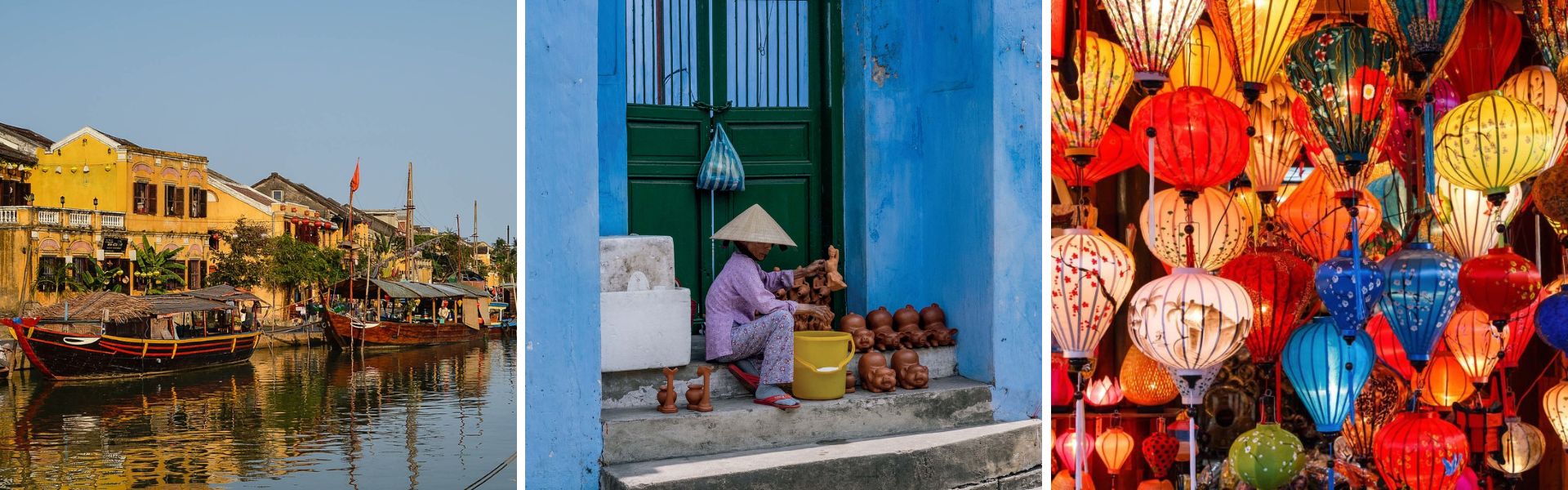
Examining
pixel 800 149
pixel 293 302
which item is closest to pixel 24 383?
pixel 293 302

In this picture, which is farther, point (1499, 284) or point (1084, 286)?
point (1084, 286)

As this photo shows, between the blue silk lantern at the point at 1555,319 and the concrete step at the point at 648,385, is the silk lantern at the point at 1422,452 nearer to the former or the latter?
the blue silk lantern at the point at 1555,319

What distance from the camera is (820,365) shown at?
190 inches

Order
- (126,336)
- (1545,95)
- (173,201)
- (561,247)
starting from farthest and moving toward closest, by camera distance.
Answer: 1. (173,201)
2. (126,336)
3. (561,247)
4. (1545,95)

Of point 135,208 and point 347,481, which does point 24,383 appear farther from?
point 347,481

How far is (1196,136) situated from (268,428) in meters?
39.3

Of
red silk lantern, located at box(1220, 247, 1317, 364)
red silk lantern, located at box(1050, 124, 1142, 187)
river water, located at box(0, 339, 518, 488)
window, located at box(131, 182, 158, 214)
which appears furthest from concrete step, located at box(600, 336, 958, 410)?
window, located at box(131, 182, 158, 214)

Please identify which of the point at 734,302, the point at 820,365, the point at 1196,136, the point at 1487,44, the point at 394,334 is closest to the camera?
the point at 1196,136

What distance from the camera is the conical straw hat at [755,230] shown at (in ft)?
16.5

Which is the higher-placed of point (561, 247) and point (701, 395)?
point (561, 247)

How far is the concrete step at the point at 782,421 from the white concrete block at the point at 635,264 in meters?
0.51

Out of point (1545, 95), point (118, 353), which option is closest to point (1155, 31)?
point (1545, 95)

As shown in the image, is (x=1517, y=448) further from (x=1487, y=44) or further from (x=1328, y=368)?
(x=1487, y=44)

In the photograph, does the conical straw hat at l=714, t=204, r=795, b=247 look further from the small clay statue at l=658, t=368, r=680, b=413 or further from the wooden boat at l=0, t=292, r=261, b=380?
the wooden boat at l=0, t=292, r=261, b=380
